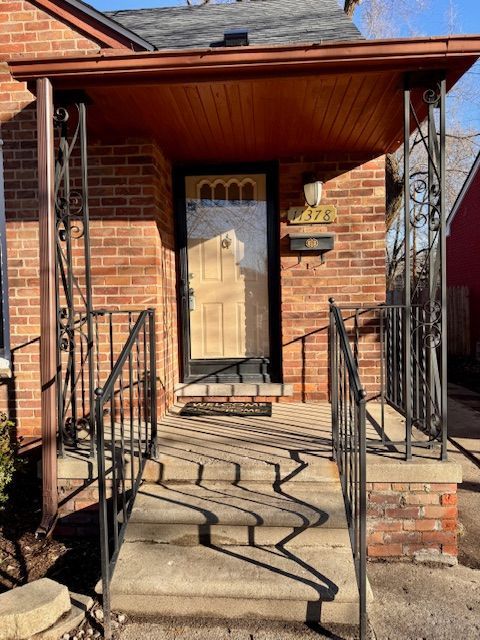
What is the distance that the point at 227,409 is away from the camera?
13.5 feet

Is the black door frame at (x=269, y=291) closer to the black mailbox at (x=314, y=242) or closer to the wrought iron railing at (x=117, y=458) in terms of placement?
the black mailbox at (x=314, y=242)

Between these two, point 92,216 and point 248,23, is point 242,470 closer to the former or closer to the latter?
point 92,216

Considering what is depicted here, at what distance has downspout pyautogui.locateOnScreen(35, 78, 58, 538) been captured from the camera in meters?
2.89

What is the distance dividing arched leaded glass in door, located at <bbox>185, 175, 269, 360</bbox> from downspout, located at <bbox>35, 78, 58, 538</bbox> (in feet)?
5.65

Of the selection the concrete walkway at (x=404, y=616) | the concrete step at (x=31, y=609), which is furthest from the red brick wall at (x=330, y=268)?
the concrete step at (x=31, y=609)

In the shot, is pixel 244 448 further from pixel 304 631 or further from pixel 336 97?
pixel 336 97

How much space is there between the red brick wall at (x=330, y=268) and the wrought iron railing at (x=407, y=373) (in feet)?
0.15

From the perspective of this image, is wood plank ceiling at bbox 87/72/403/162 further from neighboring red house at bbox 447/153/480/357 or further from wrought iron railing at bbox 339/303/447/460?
neighboring red house at bbox 447/153/480/357

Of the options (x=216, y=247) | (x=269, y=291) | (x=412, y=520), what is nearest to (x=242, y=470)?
(x=412, y=520)

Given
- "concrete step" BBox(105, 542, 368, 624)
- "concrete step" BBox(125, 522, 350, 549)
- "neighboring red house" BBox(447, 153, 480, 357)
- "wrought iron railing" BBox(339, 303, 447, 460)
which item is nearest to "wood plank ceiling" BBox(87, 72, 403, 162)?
"wrought iron railing" BBox(339, 303, 447, 460)

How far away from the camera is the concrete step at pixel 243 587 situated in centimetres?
221

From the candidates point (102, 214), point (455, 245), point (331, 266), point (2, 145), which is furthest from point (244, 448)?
point (455, 245)

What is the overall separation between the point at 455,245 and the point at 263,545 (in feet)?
42.8

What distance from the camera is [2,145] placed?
381 centimetres
